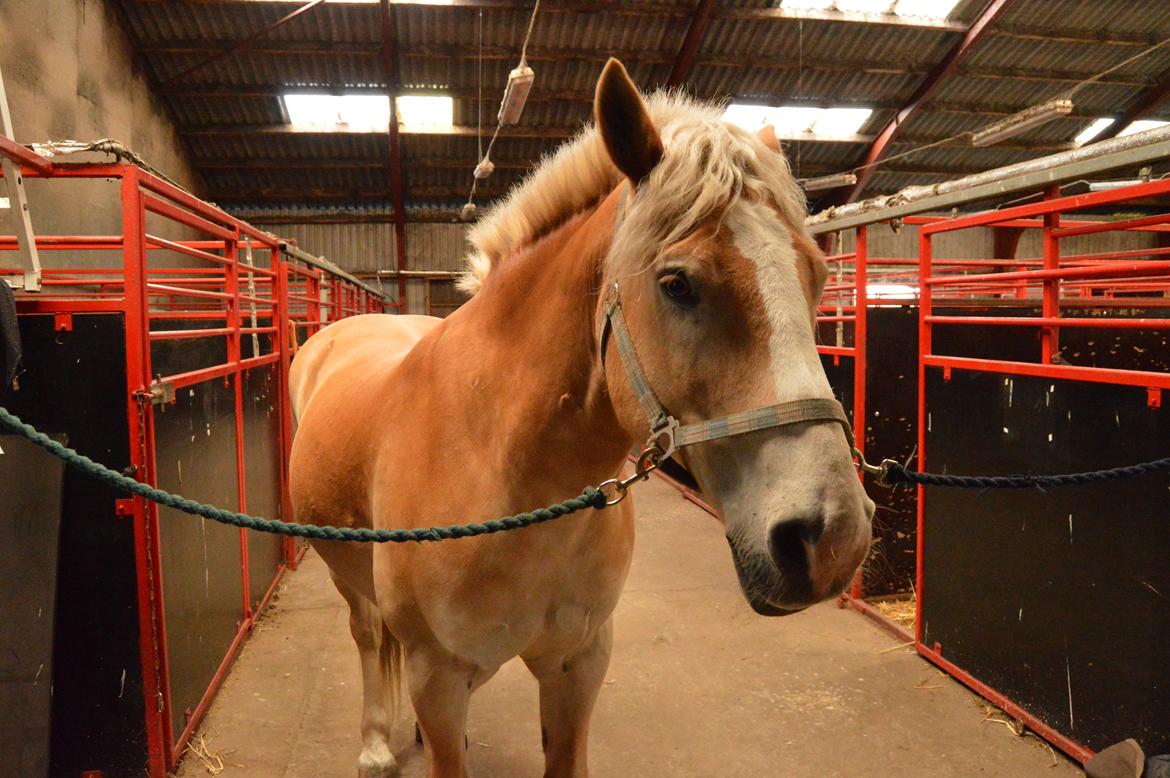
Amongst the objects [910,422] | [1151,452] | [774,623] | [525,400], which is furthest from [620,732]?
[910,422]

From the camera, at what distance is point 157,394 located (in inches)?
89.4

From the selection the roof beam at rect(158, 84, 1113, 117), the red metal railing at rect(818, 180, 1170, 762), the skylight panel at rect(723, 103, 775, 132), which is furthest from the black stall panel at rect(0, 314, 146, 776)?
the skylight panel at rect(723, 103, 775, 132)

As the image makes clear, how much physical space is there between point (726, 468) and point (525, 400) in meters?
0.48

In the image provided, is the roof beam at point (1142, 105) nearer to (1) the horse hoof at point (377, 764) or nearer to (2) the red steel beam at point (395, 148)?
(2) the red steel beam at point (395, 148)

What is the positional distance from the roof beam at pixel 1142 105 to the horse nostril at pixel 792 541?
530 inches

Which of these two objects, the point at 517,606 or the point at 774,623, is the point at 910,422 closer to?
the point at 774,623

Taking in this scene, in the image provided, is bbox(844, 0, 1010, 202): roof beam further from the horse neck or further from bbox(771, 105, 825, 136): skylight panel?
the horse neck

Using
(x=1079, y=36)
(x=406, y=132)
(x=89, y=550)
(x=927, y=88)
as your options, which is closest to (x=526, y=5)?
(x=406, y=132)

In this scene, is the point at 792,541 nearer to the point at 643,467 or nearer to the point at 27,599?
the point at 643,467

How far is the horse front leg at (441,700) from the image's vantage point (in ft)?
5.25

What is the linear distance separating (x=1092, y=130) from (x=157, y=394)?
1431cm

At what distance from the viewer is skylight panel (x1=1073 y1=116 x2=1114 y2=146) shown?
1152 cm

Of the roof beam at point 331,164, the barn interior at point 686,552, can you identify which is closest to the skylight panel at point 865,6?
the roof beam at point 331,164

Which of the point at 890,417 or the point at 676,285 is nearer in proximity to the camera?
the point at 676,285
